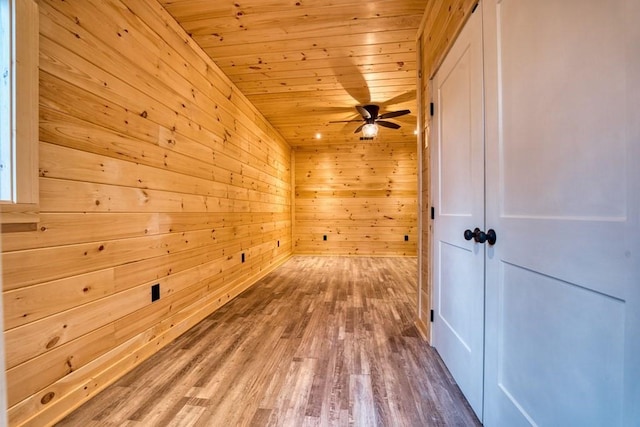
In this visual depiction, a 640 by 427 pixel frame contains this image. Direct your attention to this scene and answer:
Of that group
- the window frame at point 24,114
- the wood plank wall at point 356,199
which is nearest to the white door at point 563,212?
the window frame at point 24,114

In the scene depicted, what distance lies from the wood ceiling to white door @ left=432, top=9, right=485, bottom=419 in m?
0.86

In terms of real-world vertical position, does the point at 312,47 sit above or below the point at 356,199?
above

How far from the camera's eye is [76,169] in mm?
1340

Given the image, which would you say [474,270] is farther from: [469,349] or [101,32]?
[101,32]

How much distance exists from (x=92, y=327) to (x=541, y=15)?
8.02 feet

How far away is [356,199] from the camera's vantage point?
242 inches

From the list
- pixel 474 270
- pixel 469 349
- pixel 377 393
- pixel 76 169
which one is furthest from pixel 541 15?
pixel 76 169

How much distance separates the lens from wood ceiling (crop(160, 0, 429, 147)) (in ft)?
6.73

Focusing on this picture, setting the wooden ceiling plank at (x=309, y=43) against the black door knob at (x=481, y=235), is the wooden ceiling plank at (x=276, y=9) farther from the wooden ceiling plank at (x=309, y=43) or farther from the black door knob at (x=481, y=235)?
the black door knob at (x=481, y=235)

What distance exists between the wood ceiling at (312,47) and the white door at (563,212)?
1308 millimetres

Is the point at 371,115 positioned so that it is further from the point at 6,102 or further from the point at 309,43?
the point at 6,102

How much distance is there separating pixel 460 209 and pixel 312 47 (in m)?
2.07

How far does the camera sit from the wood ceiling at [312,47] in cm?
205

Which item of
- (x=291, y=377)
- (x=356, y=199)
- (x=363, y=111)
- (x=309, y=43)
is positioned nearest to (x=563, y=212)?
(x=291, y=377)
